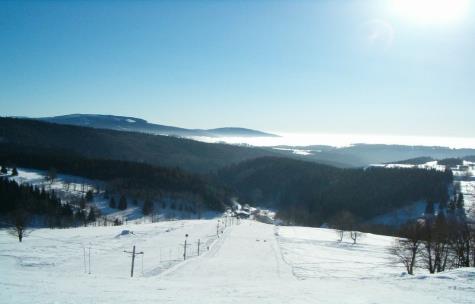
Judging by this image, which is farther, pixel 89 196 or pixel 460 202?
pixel 460 202

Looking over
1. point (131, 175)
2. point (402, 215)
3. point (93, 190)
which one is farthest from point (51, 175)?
point (402, 215)

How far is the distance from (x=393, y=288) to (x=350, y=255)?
5020 cm

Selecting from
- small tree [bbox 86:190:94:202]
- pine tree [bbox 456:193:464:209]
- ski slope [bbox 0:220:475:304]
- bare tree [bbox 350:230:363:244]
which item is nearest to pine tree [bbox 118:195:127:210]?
small tree [bbox 86:190:94:202]

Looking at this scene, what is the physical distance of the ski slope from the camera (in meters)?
19.9

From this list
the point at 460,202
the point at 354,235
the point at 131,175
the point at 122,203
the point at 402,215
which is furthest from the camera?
the point at 131,175

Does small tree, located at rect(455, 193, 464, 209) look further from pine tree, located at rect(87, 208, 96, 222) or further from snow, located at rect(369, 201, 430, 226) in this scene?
pine tree, located at rect(87, 208, 96, 222)

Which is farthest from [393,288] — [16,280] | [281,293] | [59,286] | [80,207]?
[80,207]

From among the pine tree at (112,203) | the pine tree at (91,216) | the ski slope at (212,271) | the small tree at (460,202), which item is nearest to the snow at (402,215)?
the small tree at (460,202)

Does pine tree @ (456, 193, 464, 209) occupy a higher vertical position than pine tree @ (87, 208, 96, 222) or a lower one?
higher

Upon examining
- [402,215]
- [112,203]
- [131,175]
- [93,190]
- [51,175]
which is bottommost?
[402,215]

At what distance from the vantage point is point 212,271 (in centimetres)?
4634

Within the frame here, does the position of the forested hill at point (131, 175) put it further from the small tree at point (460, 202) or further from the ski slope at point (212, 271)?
the small tree at point (460, 202)

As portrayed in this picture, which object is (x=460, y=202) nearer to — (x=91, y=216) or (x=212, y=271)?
(x=91, y=216)

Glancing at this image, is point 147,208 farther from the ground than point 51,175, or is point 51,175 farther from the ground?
point 51,175
